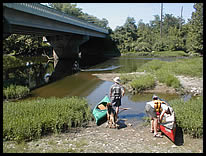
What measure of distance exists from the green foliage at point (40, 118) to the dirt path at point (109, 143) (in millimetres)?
352

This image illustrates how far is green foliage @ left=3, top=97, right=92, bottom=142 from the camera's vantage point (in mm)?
6945

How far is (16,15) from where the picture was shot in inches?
691

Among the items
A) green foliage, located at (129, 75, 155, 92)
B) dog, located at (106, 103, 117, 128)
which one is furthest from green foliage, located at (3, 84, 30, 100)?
dog, located at (106, 103, 117, 128)

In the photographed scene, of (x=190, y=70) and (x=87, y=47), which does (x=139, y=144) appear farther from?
(x=87, y=47)

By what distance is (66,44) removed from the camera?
41.5m

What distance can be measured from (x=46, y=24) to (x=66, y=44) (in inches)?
703

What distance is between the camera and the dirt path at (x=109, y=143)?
629 centimetres

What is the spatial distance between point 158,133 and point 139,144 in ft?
4.08

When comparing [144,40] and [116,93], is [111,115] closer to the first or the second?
[116,93]

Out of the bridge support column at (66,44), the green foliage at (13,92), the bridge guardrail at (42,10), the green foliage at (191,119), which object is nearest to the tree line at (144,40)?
the bridge support column at (66,44)

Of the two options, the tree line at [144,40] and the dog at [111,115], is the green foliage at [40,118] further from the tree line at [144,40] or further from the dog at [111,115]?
the tree line at [144,40]

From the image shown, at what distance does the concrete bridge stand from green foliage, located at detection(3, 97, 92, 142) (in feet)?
9.98

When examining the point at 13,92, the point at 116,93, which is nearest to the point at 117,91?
the point at 116,93

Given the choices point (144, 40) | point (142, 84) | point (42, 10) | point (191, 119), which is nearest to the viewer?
point (191, 119)
